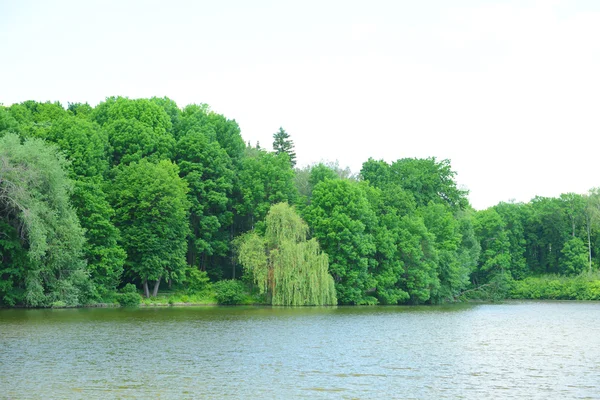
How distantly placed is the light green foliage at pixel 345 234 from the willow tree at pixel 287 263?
3986 mm

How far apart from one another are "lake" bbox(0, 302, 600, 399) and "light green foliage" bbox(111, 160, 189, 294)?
1791 centimetres

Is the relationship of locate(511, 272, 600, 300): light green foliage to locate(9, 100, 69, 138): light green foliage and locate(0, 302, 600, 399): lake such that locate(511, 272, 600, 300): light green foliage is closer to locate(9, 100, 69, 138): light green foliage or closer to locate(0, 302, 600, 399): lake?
locate(0, 302, 600, 399): lake

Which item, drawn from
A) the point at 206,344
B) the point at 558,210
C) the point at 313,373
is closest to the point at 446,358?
the point at 313,373

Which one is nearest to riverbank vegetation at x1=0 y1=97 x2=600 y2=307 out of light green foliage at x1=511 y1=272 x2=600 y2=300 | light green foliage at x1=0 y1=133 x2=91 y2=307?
light green foliage at x1=0 y1=133 x2=91 y2=307

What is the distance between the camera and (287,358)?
31.2 m

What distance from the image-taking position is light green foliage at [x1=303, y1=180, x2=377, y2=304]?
74875mm

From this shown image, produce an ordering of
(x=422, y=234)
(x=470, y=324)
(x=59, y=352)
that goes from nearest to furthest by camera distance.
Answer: (x=59, y=352) → (x=470, y=324) → (x=422, y=234)

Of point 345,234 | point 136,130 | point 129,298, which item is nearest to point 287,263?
point 345,234

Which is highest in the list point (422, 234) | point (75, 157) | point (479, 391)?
point (75, 157)

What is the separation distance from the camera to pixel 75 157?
225 feet

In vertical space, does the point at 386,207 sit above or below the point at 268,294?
above

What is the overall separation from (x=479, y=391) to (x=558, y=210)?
96271 millimetres

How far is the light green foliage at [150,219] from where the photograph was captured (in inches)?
2744

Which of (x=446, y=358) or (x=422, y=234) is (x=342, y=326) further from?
(x=422, y=234)
